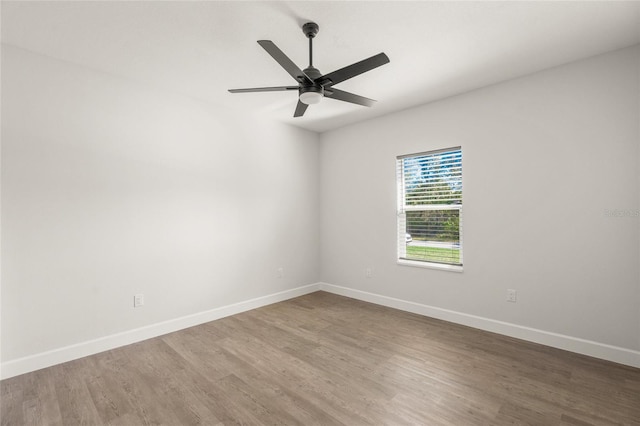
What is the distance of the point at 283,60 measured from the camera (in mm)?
2041

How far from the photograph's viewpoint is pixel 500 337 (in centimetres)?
307

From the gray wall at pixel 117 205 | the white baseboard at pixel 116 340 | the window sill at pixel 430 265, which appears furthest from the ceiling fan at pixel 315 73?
the white baseboard at pixel 116 340

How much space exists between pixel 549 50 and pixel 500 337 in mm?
2703

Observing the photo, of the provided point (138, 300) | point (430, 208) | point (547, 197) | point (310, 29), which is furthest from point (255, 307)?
point (547, 197)

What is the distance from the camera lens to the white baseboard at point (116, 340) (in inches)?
97.0

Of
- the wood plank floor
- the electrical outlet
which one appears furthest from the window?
the electrical outlet

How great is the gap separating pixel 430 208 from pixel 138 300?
11.4 ft

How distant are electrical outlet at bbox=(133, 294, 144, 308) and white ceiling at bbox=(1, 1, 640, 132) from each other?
2218 mm

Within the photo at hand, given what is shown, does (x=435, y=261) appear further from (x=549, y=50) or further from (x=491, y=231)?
(x=549, y=50)

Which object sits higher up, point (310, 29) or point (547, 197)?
point (310, 29)

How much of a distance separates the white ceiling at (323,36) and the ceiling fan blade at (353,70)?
1.21 ft

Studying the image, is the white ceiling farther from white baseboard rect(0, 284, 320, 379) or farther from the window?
white baseboard rect(0, 284, 320, 379)

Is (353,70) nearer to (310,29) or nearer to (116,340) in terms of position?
(310,29)

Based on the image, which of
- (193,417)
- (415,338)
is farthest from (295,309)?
(193,417)
